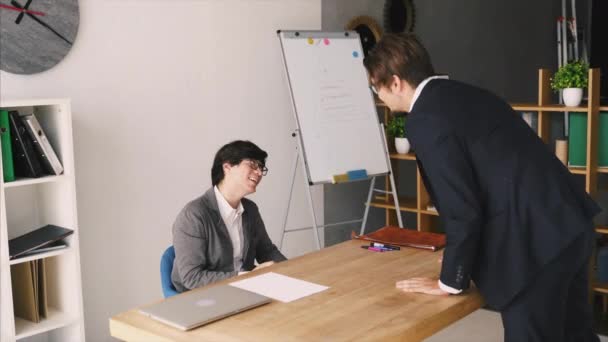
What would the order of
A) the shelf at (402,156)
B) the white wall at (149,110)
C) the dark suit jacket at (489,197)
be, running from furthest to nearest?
the shelf at (402,156)
the white wall at (149,110)
the dark suit jacket at (489,197)

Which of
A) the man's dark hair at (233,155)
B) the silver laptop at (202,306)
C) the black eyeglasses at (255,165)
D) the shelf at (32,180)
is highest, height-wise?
the man's dark hair at (233,155)

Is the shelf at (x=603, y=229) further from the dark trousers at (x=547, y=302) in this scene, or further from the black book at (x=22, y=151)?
the black book at (x=22, y=151)

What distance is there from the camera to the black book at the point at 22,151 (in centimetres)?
318

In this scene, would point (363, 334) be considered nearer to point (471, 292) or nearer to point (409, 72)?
point (471, 292)

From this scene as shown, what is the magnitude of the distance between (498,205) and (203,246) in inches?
46.0

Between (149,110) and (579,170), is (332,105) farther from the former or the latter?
(579,170)

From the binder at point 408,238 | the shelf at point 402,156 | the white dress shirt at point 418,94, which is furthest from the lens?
the shelf at point 402,156

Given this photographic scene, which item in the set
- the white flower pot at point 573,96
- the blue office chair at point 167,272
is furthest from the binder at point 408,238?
the white flower pot at point 573,96

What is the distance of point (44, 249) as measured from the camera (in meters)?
3.29

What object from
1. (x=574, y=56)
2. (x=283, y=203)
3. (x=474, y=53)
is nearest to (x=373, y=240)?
(x=283, y=203)

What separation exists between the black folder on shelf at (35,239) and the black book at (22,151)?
28 cm

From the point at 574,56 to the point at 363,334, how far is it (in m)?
5.35

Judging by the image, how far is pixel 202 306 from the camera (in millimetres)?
2080

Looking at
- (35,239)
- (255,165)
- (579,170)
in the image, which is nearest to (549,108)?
(579,170)
